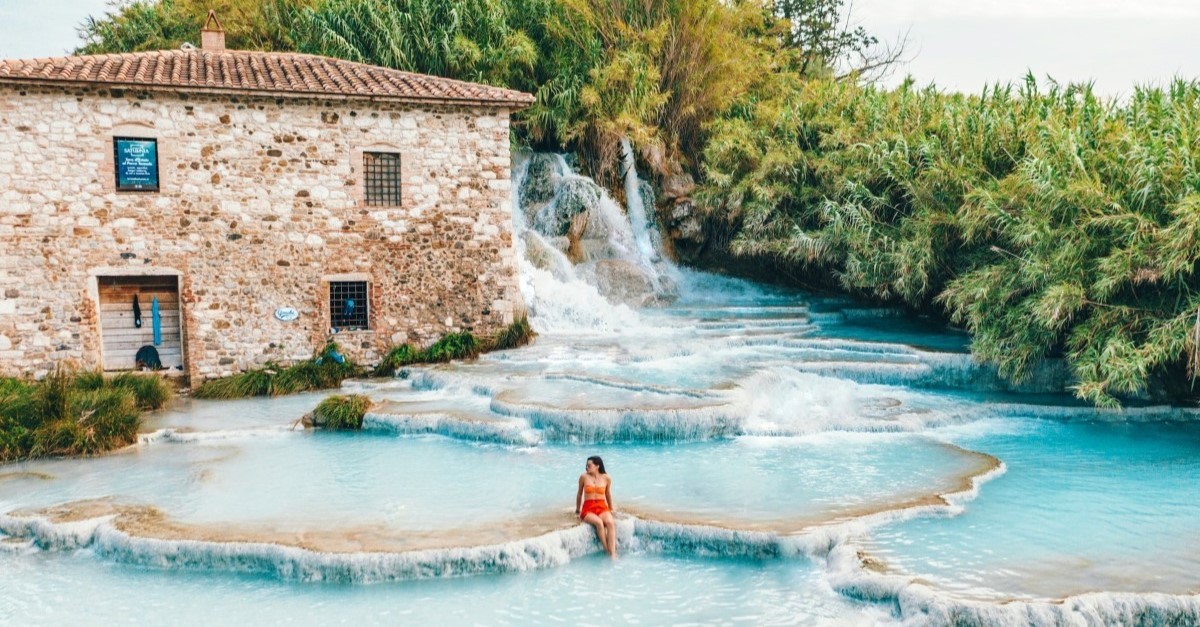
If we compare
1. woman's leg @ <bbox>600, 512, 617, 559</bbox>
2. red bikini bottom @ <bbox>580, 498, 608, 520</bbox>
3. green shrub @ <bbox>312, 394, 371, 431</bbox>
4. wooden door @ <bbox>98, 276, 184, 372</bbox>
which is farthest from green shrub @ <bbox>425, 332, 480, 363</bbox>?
woman's leg @ <bbox>600, 512, 617, 559</bbox>

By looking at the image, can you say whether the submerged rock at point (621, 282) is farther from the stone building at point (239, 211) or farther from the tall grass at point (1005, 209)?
the stone building at point (239, 211)

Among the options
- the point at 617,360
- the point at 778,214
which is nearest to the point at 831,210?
the point at 778,214

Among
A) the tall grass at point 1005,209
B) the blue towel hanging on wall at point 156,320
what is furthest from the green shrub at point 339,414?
the tall grass at point 1005,209

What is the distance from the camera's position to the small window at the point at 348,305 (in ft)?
54.3

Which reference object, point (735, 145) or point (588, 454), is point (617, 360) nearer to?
point (588, 454)

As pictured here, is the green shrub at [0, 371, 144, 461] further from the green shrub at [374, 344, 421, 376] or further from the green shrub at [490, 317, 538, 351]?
the green shrub at [490, 317, 538, 351]

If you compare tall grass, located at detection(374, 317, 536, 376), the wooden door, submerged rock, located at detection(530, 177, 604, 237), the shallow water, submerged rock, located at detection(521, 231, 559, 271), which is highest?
submerged rock, located at detection(530, 177, 604, 237)

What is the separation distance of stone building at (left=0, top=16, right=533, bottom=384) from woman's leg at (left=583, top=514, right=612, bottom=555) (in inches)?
366

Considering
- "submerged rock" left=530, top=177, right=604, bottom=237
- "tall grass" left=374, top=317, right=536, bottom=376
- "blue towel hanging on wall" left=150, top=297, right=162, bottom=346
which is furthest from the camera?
"submerged rock" left=530, top=177, right=604, bottom=237

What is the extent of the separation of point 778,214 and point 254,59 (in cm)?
1196

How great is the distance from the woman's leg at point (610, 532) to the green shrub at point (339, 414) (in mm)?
5508

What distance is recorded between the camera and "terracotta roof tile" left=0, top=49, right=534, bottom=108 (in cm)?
1482

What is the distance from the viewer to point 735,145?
922 inches

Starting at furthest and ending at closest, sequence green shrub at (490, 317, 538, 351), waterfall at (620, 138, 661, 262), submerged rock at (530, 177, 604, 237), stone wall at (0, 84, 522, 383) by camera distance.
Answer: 1. waterfall at (620, 138, 661, 262)
2. submerged rock at (530, 177, 604, 237)
3. green shrub at (490, 317, 538, 351)
4. stone wall at (0, 84, 522, 383)
